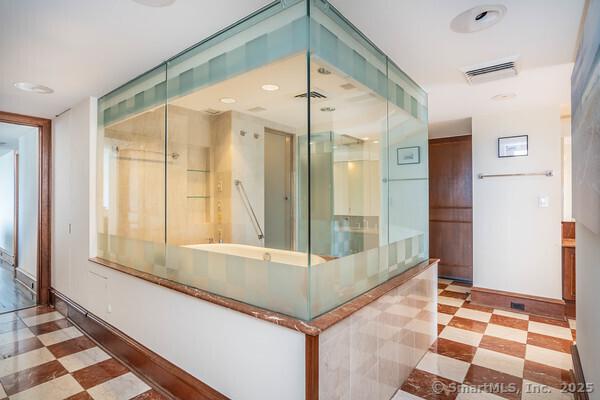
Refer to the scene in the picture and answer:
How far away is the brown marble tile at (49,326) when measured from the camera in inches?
120

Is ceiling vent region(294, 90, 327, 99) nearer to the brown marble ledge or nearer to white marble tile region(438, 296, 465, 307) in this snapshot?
the brown marble ledge

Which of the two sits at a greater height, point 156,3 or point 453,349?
point 156,3

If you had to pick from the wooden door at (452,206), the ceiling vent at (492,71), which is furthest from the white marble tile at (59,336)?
the wooden door at (452,206)

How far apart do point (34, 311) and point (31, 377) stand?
5.58 feet

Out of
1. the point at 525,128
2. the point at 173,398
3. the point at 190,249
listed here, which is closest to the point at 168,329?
the point at 173,398

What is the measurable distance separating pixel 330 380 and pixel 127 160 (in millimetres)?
2418

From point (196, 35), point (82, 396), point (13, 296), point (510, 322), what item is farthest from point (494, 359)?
point (13, 296)

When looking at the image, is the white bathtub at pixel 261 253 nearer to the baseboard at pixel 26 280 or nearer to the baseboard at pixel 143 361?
the baseboard at pixel 143 361

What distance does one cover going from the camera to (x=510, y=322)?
10.6 feet

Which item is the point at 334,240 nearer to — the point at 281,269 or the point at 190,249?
the point at 281,269

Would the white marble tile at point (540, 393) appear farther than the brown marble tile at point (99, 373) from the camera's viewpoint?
No

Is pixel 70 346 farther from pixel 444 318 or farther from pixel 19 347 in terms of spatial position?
pixel 444 318

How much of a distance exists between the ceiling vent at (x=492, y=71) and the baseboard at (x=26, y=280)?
17.5 feet

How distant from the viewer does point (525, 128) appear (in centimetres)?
352
